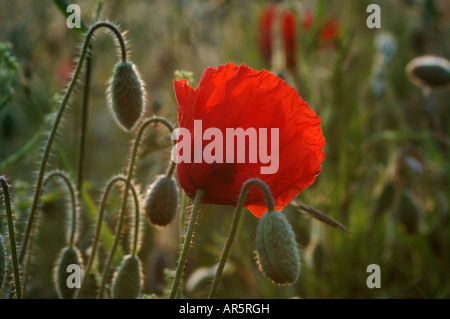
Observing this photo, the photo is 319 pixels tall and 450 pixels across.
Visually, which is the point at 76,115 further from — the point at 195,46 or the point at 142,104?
the point at 142,104

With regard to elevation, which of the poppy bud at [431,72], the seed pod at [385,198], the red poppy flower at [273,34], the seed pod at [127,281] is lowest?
the seed pod at [127,281]

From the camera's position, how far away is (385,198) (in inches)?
65.2

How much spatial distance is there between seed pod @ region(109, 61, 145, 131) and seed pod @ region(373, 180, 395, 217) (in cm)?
89

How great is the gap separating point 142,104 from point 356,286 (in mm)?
1068

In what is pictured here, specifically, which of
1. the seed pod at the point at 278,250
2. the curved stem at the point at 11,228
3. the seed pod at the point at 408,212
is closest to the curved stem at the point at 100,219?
the curved stem at the point at 11,228

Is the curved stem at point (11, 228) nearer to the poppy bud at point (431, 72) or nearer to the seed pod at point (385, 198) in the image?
the seed pod at point (385, 198)

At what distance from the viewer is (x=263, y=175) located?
0.86 meters

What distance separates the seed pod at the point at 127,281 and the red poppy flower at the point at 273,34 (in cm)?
158

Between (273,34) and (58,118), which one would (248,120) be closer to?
(58,118)

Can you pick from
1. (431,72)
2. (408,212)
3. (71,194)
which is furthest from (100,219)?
(431,72)

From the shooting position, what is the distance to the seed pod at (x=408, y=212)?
5.19ft

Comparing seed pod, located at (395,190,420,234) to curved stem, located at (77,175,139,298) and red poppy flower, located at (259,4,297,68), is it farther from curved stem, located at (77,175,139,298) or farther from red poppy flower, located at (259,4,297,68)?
red poppy flower, located at (259,4,297,68)

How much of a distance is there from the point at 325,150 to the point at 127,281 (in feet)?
4.70

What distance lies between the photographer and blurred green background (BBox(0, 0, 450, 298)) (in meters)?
1.64
